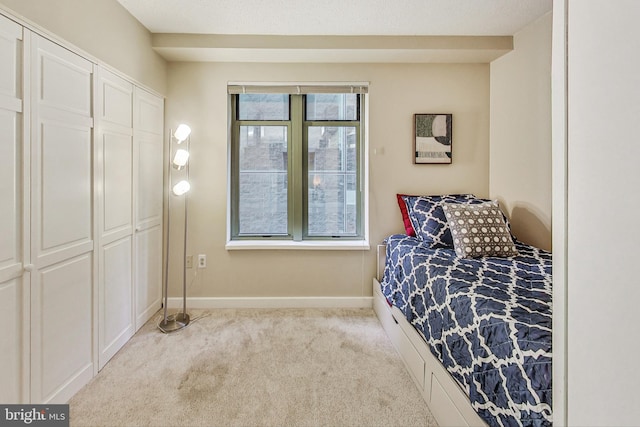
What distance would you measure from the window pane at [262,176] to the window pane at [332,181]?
29 cm

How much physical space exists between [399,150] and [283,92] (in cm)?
124

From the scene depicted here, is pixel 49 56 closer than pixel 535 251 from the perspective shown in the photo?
Yes

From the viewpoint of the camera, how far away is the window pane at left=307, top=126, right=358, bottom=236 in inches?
124

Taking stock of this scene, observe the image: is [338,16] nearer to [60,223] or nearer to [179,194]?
[179,194]

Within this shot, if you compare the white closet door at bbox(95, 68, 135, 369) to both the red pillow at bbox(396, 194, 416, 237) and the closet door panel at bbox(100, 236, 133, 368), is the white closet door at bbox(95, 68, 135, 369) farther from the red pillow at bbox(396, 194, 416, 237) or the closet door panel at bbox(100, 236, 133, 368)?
the red pillow at bbox(396, 194, 416, 237)

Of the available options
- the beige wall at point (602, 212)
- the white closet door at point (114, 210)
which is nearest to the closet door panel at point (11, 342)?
the white closet door at point (114, 210)

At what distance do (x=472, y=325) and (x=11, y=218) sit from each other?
2.12 meters

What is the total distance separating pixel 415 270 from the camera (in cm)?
203

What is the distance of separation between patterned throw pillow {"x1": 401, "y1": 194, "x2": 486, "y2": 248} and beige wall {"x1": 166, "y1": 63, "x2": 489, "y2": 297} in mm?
246

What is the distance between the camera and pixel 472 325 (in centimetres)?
134

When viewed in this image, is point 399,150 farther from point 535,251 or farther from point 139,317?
point 139,317

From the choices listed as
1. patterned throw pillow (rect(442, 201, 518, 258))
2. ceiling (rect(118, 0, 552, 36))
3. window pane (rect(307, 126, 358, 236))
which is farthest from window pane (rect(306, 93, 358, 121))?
patterned throw pillow (rect(442, 201, 518, 258))

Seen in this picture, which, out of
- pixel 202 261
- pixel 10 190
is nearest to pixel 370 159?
pixel 202 261

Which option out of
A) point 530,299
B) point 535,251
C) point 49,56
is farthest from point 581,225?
point 49,56
